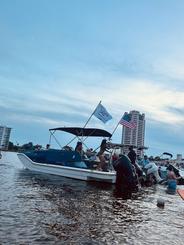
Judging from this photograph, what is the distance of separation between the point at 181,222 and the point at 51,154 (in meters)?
15.4

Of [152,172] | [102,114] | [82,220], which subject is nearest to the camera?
[82,220]

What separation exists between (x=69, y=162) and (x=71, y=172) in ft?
4.72

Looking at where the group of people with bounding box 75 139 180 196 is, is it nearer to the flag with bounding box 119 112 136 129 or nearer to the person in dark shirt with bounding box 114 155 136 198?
the person in dark shirt with bounding box 114 155 136 198

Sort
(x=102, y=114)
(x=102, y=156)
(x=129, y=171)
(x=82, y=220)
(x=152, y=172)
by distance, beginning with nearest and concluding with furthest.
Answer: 1. (x=82, y=220)
2. (x=129, y=171)
3. (x=102, y=156)
4. (x=102, y=114)
5. (x=152, y=172)

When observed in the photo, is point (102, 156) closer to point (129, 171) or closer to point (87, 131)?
point (87, 131)

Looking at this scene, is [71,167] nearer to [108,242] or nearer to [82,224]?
[82,224]

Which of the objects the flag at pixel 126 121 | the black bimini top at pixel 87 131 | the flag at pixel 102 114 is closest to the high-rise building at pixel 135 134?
the flag at pixel 126 121

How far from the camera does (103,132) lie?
25.6 meters

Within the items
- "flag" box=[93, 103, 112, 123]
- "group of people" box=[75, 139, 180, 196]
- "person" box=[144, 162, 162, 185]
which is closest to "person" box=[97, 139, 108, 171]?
"group of people" box=[75, 139, 180, 196]

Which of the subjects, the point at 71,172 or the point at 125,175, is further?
the point at 71,172

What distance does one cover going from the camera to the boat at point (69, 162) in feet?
75.0

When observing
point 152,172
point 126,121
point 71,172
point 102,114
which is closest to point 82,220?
point 71,172

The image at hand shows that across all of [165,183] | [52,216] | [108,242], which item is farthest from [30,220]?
[165,183]

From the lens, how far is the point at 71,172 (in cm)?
2377
